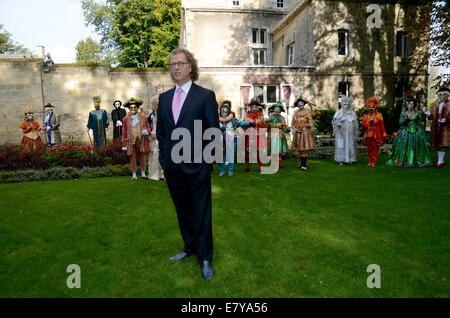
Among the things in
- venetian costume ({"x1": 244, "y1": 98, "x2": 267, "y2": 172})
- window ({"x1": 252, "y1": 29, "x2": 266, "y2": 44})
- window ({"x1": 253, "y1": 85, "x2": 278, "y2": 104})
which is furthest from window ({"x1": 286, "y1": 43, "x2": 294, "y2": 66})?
venetian costume ({"x1": 244, "y1": 98, "x2": 267, "y2": 172})

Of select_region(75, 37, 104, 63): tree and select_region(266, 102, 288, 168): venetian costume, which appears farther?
select_region(75, 37, 104, 63): tree

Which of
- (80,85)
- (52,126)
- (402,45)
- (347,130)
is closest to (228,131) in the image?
(347,130)

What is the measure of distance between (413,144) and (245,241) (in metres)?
8.44

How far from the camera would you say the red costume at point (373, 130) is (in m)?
Result: 10.1

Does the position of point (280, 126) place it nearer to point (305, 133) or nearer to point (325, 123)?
point (305, 133)

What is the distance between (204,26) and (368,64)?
12.3 m

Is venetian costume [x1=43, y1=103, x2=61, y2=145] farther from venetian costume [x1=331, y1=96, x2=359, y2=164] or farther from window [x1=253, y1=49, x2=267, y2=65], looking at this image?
window [x1=253, y1=49, x2=267, y2=65]

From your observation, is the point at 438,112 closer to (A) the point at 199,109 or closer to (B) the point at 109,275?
(A) the point at 199,109

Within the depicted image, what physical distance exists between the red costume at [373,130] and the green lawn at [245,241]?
9.17 ft

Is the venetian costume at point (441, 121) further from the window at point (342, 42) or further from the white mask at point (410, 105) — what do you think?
the window at point (342, 42)

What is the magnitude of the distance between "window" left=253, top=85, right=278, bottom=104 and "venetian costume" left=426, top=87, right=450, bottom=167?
390 inches

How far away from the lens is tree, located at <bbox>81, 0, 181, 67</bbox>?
1193 inches

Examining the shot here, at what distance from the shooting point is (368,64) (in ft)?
62.5
